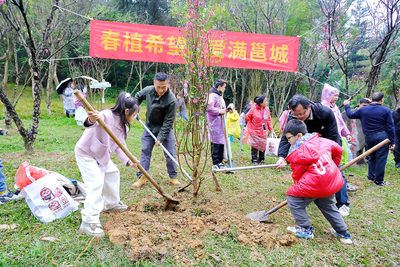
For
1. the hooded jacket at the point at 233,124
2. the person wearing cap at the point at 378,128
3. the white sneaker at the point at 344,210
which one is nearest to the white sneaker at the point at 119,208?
the white sneaker at the point at 344,210

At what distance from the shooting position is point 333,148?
9.01 ft

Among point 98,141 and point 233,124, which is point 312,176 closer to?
point 98,141

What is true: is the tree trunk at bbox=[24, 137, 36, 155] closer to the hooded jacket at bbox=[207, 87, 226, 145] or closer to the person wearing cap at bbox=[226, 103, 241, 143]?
the hooded jacket at bbox=[207, 87, 226, 145]

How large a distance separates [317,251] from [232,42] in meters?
5.01

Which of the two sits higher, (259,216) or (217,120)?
(217,120)

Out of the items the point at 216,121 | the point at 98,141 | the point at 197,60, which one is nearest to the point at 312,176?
the point at 197,60

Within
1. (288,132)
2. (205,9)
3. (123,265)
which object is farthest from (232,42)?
(123,265)

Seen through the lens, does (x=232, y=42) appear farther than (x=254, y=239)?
Yes

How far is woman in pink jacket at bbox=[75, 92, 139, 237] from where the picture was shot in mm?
2533

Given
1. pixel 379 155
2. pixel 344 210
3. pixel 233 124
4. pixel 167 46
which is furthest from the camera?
pixel 233 124

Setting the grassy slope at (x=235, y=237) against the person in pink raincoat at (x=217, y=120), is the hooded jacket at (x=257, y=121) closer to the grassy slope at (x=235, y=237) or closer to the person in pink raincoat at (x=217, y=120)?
the person in pink raincoat at (x=217, y=120)

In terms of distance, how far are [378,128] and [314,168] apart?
3.25m

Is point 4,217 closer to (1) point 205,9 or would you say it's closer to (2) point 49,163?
(2) point 49,163

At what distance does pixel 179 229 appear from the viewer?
107 inches
